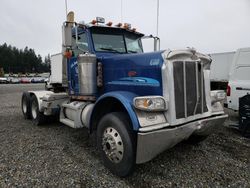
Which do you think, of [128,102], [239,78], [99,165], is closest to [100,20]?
[128,102]

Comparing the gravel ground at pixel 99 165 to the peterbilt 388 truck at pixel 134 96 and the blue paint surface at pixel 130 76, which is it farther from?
the blue paint surface at pixel 130 76

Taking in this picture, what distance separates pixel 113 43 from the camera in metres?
5.03

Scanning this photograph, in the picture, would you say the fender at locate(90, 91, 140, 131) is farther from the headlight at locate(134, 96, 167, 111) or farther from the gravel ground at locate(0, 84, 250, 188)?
the gravel ground at locate(0, 84, 250, 188)

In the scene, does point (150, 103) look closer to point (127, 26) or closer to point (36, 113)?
point (127, 26)

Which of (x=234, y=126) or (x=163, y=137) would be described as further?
(x=234, y=126)

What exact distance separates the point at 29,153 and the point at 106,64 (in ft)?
7.73

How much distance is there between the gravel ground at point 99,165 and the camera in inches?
131

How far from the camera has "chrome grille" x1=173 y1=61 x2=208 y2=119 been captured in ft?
11.0

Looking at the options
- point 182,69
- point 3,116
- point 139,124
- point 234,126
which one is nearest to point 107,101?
point 139,124

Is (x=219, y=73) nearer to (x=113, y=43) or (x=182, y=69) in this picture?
(x=113, y=43)

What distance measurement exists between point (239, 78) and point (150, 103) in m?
4.68

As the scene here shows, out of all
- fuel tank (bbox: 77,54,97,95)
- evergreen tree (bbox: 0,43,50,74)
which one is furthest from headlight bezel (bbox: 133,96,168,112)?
evergreen tree (bbox: 0,43,50,74)

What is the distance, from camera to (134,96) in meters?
3.53

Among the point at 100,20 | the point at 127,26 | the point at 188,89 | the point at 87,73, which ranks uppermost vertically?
the point at 100,20
